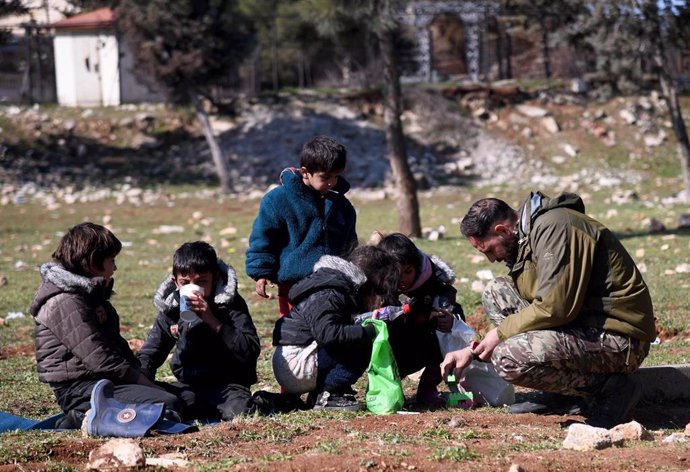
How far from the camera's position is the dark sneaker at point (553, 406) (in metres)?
5.85

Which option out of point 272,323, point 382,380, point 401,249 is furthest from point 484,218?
point 272,323

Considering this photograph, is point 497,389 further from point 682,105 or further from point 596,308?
point 682,105

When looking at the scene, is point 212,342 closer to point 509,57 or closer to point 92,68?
point 92,68

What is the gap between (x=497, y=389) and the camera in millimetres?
6199

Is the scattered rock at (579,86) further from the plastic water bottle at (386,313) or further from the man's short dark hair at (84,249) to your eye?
the man's short dark hair at (84,249)

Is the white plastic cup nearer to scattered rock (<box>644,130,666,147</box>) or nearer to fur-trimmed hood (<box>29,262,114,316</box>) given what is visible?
fur-trimmed hood (<box>29,262,114,316</box>)

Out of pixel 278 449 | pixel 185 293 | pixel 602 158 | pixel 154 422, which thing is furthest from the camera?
pixel 602 158

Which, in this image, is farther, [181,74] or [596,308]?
[181,74]

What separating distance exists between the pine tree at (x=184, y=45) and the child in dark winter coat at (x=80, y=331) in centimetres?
2203

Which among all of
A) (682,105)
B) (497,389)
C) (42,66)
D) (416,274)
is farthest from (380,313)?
(42,66)

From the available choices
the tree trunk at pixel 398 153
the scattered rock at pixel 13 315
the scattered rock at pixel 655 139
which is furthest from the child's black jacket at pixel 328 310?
the scattered rock at pixel 655 139

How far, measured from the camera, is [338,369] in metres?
5.94

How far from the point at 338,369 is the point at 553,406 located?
4.06 ft

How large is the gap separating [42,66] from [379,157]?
1432cm
